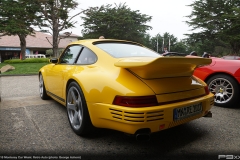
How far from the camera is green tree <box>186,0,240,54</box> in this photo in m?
23.1

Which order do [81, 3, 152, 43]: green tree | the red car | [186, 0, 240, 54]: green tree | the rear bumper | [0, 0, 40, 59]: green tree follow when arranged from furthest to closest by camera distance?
[81, 3, 152, 43]: green tree < [186, 0, 240, 54]: green tree < [0, 0, 40, 59]: green tree < the red car < the rear bumper

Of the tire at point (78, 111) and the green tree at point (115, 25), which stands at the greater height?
the green tree at point (115, 25)

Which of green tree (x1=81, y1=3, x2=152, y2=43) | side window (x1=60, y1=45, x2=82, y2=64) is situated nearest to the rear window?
side window (x1=60, y1=45, x2=82, y2=64)

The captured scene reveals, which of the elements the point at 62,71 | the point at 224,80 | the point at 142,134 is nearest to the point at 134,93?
the point at 142,134

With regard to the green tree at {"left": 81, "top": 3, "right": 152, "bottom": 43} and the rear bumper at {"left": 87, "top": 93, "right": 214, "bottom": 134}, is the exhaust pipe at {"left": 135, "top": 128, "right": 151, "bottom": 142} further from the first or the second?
the green tree at {"left": 81, "top": 3, "right": 152, "bottom": 43}

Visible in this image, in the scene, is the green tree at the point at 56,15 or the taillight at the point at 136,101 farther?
the green tree at the point at 56,15

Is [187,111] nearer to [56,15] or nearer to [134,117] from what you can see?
[134,117]

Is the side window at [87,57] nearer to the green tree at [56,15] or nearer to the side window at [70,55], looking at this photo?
the side window at [70,55]

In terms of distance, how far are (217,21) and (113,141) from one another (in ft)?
95.0

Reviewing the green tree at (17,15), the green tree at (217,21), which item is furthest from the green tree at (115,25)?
the green tree at (17,15)

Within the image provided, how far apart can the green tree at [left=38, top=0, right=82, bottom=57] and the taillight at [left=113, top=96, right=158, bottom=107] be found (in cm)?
1808

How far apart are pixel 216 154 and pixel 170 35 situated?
89.9 metres

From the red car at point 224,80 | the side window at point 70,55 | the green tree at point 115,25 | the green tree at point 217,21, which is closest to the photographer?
the side window at point 70,55

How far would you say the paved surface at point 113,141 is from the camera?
1956 millimetres
